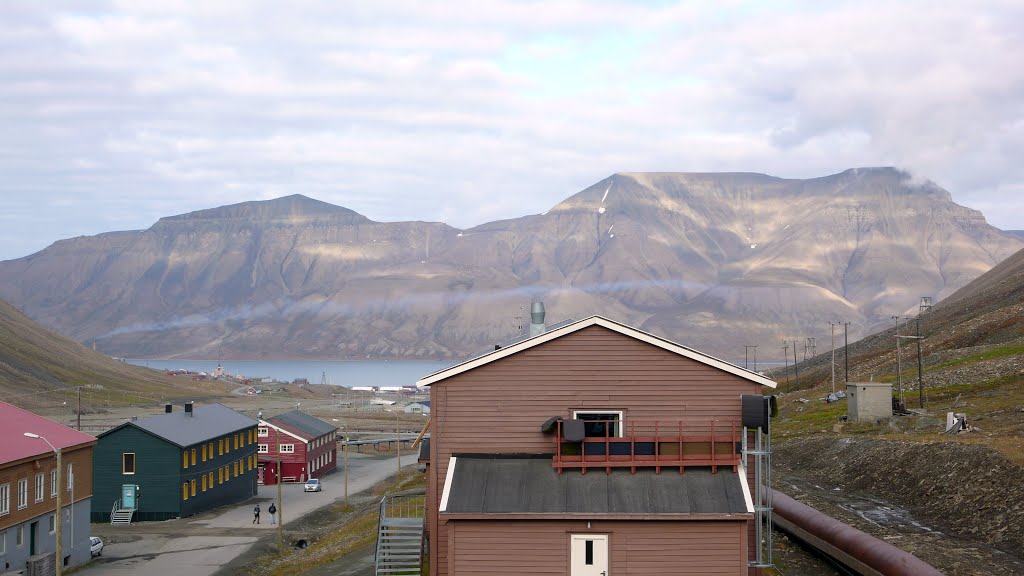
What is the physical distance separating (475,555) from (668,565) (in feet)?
17.0

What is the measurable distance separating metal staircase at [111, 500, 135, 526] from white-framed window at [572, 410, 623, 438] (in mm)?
46914

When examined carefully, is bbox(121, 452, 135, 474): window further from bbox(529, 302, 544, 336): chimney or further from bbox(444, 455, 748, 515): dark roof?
bbox(444, 455, 748, 515): dark roof

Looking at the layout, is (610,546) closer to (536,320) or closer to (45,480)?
(536,320)

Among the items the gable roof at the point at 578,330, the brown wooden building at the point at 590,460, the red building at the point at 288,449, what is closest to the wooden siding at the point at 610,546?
the brown wooden building at the point at 590,460

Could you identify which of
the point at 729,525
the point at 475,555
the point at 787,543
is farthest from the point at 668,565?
the point at 787,543

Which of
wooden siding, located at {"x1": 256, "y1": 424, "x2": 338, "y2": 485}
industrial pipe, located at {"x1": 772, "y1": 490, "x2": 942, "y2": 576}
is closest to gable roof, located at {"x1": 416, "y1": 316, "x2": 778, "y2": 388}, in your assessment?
industrial pipe, located at {"x1": 772, "y1": 490, "x2": 942, "y2": 576}

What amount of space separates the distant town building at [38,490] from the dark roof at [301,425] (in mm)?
45773

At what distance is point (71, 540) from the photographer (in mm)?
49969

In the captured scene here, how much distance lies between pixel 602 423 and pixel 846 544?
8342 mm

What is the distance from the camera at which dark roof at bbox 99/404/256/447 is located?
2736 inches

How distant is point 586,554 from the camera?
91.4ft

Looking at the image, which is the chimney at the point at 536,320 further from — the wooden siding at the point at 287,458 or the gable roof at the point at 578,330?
the wooden siding at the point at 287,458

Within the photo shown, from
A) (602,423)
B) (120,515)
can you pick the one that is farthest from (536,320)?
(120,515)

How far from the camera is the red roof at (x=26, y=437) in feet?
146
